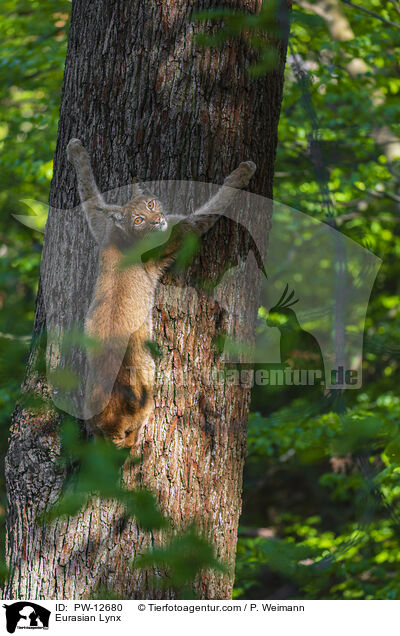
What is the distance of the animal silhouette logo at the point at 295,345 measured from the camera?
3898 mm

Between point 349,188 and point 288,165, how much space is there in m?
0.95

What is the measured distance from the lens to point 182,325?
2236 mm

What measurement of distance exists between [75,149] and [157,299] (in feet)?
2.58

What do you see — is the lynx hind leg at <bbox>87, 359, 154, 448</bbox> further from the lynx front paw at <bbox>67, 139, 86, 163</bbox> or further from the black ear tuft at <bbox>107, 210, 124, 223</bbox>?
the lynx front paw at <bbox>67, 139, 86, 163</bbox>

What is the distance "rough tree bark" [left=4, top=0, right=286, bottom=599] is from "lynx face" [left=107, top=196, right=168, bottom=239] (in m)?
0.11

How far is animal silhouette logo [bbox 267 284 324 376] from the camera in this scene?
3898 mm

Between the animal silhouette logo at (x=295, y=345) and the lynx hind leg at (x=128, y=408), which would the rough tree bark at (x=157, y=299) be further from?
the animal silhouette logo at (x=295, y=345)

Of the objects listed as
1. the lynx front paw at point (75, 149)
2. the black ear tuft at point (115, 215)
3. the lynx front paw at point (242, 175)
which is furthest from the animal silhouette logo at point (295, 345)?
the lynx front paw at point (75, 149)

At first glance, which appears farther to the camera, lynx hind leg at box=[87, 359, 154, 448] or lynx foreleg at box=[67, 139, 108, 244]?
lynx foreleg at box=[67, 139, 108, 244]

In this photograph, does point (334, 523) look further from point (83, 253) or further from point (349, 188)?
point (83, 253)
